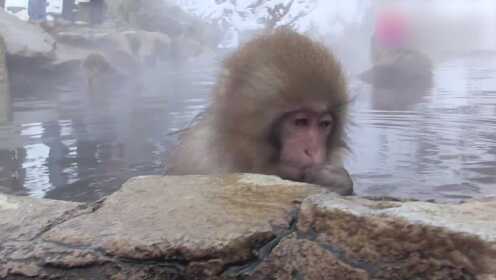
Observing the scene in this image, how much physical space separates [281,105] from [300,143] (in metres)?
0.17

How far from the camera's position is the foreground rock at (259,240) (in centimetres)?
161

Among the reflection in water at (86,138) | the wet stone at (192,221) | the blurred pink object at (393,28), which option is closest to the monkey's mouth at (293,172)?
the wet stone at (192,221)

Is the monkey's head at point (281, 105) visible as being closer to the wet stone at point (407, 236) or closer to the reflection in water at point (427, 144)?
the reflection in water at point (427, 144)

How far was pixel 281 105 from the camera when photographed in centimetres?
284

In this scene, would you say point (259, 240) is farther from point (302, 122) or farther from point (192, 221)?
point (302, 122)

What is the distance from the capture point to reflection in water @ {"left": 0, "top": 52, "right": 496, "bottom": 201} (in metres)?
3.76

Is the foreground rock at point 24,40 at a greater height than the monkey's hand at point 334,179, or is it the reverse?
the foreground rock at point 24,40

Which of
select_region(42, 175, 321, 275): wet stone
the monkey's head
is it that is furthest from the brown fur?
select_region(42, 175, 321, 275): wet stone

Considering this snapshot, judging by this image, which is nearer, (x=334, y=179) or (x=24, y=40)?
(x=334, y=179)

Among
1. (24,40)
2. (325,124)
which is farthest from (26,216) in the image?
(24,40)

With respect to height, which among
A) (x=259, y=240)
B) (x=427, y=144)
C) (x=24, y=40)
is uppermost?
(x=24, y=40)

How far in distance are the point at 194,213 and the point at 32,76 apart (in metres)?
8.62

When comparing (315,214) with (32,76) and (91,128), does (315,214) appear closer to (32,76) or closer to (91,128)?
(91,128)

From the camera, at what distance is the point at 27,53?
974 centimetres
